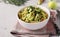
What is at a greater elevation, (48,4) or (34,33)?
(48,4)

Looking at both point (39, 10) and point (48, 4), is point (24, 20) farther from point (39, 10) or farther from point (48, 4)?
point (48, 4)


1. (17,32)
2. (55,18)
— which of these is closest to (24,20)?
(17,32)

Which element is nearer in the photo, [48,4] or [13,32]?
[13,32]

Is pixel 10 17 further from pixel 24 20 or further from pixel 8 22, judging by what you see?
pixel 24 20

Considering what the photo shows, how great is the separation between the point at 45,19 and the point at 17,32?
158mm

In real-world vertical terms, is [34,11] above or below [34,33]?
above

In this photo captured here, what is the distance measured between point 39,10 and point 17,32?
17cm

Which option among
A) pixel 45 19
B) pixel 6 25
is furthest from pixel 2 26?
pixel 45 19

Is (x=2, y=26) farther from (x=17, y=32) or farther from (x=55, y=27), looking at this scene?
(x=55, y=27)

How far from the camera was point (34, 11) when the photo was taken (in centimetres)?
89

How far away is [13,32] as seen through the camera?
2.84ft

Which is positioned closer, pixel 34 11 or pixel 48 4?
pixel 34 11

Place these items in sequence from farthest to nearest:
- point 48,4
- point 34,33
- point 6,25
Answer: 1. point 48,4
2. point 6,25
3. point 34,33

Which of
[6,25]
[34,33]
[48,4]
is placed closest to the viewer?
[34,33]
